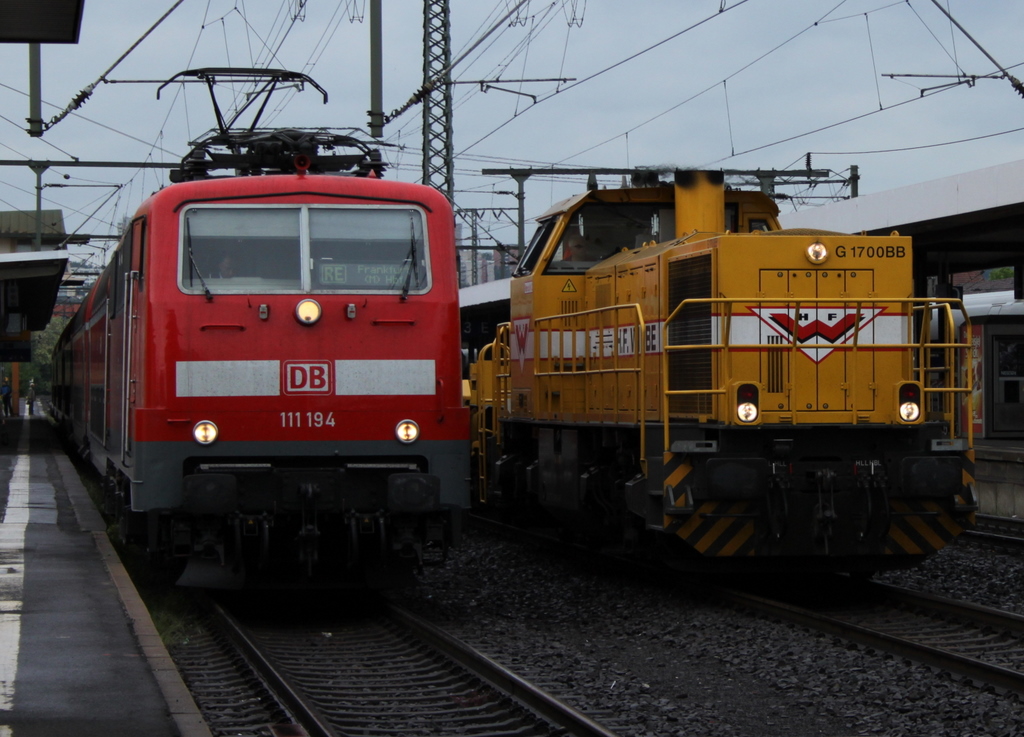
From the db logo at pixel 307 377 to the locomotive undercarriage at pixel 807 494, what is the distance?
8.28ft

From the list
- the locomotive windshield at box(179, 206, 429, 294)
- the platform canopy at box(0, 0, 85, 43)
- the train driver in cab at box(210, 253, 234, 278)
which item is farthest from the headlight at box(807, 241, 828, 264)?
the platform canopy at box(0, 0, 85, 43)

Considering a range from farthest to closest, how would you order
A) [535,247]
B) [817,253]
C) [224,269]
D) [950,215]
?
1. [950,215]
2. [535,247]
3. [817,253]
4. [224,269]

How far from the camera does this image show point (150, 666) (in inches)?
265

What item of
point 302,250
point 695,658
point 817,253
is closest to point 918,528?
point 817,253

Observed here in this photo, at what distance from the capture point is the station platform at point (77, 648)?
5648 mm

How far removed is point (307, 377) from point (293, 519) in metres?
0.98

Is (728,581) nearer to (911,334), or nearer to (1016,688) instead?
(911,334)

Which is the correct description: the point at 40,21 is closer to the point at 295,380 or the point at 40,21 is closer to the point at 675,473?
the point at 295,380

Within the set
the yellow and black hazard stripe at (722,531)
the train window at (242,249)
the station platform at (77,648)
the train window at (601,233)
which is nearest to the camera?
the station platform at (77,648)

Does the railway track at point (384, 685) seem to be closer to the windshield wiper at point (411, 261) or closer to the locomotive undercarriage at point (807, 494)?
the locomotive undercarriage at point (807, 494)

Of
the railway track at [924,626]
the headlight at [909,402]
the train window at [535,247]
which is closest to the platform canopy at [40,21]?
the railway track at [924,626]

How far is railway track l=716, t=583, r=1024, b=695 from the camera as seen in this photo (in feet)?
23.8

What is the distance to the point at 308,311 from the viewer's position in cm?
869

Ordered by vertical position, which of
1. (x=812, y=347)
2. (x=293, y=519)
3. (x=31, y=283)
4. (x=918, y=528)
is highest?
(x=31, y=283)
